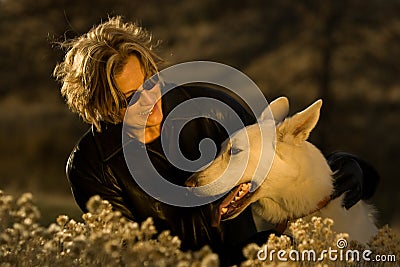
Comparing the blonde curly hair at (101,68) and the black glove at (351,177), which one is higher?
the blonde curly hair at (101,68)

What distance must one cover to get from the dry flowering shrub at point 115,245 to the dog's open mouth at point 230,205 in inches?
29.5

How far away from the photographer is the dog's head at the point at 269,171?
461 cm

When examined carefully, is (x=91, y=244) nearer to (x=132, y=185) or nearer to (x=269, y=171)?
(x=132, y=185)

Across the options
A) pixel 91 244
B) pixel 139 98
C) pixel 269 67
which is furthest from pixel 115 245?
pixel 269 67

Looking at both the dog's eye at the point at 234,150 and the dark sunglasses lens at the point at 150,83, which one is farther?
the dog's eye at the point at 234,150

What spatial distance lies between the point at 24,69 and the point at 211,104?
16673 millimetres

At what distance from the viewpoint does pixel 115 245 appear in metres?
2.69

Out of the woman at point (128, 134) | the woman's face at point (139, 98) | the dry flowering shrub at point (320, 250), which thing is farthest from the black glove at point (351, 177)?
the woman's face at point (139, 98)

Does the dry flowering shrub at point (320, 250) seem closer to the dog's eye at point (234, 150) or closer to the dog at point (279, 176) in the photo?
the dog at point (279, 176)

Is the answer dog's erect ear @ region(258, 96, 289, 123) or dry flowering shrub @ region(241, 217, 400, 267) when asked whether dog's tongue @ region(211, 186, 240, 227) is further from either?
dry flowering shrub @ region(241, 217, 400, 267)

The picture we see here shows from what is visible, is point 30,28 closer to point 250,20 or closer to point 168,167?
point 250,20

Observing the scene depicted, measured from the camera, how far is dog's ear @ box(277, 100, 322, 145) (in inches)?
173

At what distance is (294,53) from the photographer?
19.8m

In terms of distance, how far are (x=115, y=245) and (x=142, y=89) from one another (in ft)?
6.36
